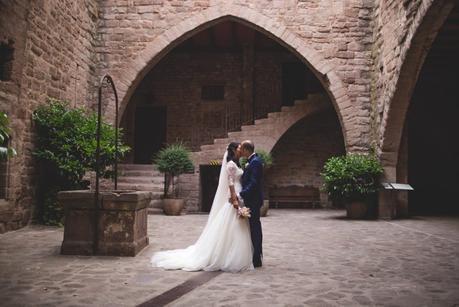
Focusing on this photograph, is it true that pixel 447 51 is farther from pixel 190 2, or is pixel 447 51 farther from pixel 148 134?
pixel 148 134

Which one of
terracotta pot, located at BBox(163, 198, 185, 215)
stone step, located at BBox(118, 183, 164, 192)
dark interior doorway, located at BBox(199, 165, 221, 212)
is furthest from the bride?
dark interior doorway, located at BBox(199, 165, 221, 212)

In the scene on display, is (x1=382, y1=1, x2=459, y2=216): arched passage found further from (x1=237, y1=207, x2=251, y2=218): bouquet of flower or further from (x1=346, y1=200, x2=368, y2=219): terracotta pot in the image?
(x1=237, y1=207, x2=251, y2=218): bouquet of flower

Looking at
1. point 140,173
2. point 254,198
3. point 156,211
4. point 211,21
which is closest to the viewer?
point 254,198

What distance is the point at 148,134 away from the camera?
15.0m

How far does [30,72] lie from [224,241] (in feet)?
16.6

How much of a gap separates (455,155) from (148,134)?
1037 cm

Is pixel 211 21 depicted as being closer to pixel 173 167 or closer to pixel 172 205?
pixel 173 167

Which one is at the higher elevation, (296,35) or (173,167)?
(296,35)

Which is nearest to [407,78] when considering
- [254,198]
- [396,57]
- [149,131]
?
[396,57]

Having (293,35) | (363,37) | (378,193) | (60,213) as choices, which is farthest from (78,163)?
(363,37)

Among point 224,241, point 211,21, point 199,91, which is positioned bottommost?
point 224,241

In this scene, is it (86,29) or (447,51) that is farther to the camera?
(86,29)

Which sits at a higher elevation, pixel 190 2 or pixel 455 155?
pixel 190 2

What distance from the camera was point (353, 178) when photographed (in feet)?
29.7
